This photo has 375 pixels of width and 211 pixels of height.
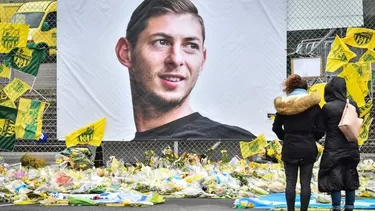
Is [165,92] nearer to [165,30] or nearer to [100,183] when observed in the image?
[165,30]

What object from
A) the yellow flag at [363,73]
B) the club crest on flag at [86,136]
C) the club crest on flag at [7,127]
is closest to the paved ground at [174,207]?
the club crest on flag at [86,136]

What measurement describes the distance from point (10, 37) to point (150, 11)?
2.57 meters

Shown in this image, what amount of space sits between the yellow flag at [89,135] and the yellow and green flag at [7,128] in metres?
0.99

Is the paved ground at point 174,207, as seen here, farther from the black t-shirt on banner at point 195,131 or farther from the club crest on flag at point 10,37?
the club crest on flag at point 10,37

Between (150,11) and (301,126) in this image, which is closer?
(301,126)

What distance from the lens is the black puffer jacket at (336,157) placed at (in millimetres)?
6828

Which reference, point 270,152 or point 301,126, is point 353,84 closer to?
point 270,152

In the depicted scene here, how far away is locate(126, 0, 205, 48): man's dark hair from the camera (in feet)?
36.0

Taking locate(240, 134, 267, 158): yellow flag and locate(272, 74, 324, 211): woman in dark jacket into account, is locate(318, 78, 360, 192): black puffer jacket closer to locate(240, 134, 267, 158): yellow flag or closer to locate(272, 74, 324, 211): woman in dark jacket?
locate(272, 74, 324, 211): woman in dark jacket

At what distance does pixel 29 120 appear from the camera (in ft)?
36.8

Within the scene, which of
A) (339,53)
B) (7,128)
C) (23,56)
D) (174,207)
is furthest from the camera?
(23,56)

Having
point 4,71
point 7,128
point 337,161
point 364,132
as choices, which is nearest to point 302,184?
point 337,161

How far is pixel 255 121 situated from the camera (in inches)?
419

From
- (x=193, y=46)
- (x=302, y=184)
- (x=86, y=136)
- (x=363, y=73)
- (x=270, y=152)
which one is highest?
(x=193, y=46)
